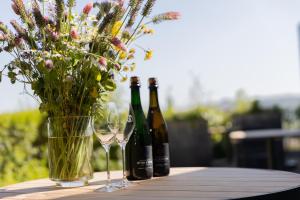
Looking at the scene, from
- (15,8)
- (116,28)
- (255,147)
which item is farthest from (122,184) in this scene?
(255,147)

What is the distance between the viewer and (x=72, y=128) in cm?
166

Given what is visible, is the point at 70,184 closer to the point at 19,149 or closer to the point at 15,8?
the point at 15,8

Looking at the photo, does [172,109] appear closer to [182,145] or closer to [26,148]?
[182,145]

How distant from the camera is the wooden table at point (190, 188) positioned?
4.58ft

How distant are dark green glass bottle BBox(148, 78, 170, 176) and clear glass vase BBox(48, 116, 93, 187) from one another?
302 mm

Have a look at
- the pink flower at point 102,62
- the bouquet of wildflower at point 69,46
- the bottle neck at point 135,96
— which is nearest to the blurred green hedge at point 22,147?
the bottle neck at point 135,96

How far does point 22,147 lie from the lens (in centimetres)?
407

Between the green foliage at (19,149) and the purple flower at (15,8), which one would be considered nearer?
the purple flower at (15,8)

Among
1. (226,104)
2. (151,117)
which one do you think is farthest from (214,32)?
(151,117)

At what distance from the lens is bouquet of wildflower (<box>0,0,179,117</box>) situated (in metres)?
1.62

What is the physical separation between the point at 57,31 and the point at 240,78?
860cm

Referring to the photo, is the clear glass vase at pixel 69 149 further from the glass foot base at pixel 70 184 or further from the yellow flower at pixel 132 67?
the yellow flower at pixel 132 67

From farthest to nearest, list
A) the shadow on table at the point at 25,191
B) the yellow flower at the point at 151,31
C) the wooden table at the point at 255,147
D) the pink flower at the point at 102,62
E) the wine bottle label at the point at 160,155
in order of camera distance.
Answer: the wooden table at the point at 255,147, the wine bottle label at the point at 160,155, the yellow flower at the point at 151,31, the shadow on table at the point at 25,191, the pink flower at the point at 102,62

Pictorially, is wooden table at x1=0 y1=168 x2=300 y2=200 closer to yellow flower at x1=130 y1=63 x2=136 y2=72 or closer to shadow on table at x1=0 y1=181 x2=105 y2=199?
shadow on table at x1=0 y1=181 x2=105 y2=199
